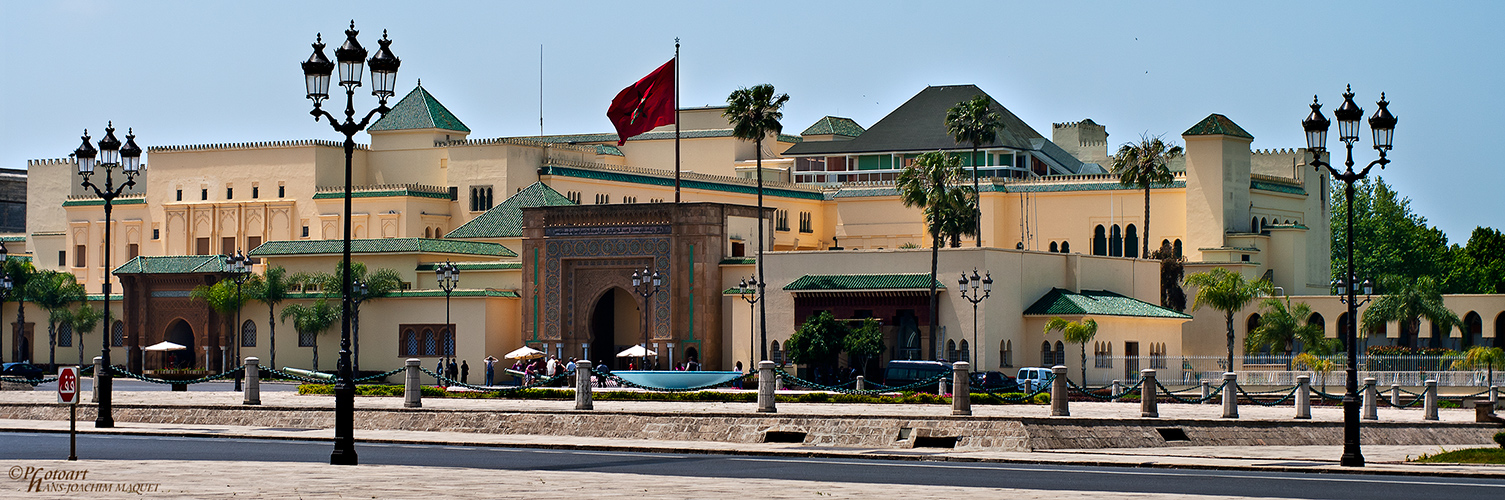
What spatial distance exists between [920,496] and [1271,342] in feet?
163

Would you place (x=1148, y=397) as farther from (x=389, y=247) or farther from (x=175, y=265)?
(x=175, y=265)

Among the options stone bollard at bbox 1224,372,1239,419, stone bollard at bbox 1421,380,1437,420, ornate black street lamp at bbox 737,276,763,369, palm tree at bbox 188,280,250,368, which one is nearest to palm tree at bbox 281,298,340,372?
palm tree at bbox 188,280,250,368

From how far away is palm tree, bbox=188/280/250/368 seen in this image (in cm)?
7056

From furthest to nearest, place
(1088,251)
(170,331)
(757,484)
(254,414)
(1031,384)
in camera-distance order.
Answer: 1. (1088,251)
2. (170,331)
3. (1031,384)
4. (254,414)
5. (757,484)

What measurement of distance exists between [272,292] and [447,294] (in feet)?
30.2

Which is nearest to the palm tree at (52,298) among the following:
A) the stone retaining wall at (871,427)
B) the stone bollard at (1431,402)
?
the stone retaining wall at (871,427)

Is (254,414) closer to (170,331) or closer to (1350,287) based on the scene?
(1350,287)

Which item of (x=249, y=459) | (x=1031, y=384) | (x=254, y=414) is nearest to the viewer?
(x=249, y=459)

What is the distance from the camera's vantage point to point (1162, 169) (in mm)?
76875

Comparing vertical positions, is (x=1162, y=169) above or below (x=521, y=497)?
above

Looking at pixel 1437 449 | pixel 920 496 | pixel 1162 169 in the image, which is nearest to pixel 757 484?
pixel 920 496

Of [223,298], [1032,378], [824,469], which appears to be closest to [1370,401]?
[824,469]

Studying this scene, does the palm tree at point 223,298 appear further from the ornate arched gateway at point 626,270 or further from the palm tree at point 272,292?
the ornate arched gateway at point 626,270

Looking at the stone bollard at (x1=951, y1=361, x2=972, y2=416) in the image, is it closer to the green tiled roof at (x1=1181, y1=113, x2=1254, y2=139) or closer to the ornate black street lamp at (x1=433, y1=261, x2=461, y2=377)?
the ornate black street lamp at (x1=433, y1=261, x2=461, y2=377)
